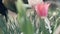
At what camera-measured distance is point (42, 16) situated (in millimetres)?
621

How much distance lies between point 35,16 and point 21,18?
0.75ft

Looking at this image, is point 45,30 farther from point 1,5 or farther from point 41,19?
point 1,5

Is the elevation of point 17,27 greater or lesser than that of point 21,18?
lesser

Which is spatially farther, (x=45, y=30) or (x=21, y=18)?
(x=45, y=30)

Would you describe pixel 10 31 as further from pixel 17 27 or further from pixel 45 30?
pixel 45 30

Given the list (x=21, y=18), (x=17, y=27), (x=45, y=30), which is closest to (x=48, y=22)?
(x=45, y=30)

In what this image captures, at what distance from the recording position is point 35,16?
67cm

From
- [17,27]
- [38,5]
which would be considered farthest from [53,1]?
[17,27]

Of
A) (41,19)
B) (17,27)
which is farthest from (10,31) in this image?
(41,19)

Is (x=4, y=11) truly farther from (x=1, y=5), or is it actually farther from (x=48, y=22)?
(x=48, y=22)

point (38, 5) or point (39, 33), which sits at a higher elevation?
point (38, 5)

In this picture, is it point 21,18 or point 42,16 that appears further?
point 42,16

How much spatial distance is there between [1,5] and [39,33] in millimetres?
222

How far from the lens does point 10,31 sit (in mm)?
677
